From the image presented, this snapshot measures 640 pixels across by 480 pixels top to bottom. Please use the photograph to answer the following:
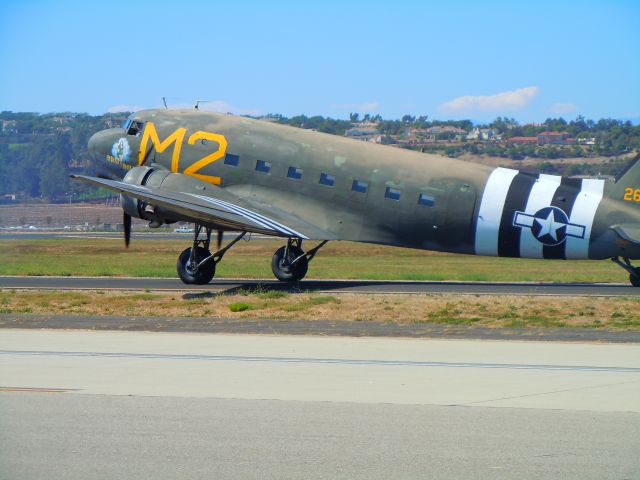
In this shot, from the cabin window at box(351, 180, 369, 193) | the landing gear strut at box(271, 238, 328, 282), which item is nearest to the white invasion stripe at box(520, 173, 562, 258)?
the cabin window at box(351, 180, 369, 193)

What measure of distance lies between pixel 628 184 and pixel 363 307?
32.0ft

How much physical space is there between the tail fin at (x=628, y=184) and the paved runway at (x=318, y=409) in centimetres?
1133

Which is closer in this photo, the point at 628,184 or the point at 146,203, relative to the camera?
the point at 628,184

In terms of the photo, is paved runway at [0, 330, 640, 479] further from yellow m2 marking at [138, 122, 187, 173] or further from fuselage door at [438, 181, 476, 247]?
yellow m2 marking at [138, 122, 187, 173]

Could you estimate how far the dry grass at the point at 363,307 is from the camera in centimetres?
2602

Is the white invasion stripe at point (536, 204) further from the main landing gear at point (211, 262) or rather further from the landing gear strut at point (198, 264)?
the landing gear strut at point (198, 264)

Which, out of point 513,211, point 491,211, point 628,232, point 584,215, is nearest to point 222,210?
point 491,211

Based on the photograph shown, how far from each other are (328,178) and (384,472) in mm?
23095

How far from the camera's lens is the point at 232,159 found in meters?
34.5

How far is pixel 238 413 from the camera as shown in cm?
1395

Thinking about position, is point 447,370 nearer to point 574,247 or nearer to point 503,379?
point 503,379

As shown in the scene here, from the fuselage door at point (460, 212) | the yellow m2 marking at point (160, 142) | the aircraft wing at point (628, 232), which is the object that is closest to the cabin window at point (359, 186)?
the fuselage door at point (460, 212)

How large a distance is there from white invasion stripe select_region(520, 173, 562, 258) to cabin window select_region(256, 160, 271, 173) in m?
9.19

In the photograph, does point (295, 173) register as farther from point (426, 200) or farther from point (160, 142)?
point (160, 142)
